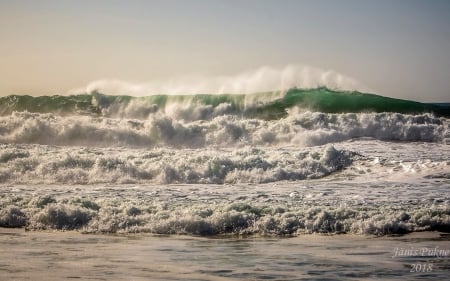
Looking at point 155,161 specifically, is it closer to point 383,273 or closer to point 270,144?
point 270,144

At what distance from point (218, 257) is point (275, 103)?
A: 28274 mm

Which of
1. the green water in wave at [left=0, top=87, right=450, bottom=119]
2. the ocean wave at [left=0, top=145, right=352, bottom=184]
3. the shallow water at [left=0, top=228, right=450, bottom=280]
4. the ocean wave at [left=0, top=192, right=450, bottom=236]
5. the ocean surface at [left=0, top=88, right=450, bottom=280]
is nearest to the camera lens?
the shallow water at [left=0, top=228, right=450, bottom=280]

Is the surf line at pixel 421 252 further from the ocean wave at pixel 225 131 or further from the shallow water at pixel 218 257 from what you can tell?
the ocean wave at pixel 225 131

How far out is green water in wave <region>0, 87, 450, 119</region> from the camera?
36.2m

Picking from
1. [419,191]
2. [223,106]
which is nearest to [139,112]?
[223,106]

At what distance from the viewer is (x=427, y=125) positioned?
30.4 meters

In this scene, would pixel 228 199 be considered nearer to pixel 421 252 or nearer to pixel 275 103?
pixel 421 252

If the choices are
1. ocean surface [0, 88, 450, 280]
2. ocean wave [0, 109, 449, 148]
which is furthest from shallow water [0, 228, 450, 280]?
ocean wave [0, 109, 449, 148]

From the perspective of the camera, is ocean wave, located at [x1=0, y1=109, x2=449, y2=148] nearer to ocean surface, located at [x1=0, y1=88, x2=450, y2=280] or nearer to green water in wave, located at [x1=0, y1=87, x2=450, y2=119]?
ocean surface, located at [x1=0, y1=88, x2=450, y2=280]

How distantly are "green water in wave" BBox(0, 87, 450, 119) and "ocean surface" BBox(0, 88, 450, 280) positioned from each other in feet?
11.3

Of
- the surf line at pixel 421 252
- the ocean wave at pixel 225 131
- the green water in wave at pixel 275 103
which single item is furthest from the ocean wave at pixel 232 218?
the green water in wave at pixel 275 103

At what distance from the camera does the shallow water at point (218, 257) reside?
8297mm

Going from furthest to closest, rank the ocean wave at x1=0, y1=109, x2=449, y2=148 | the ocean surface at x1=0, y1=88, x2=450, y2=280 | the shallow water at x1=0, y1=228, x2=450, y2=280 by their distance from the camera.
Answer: the ocean wave at x1=0, y1=109, x2=449, y2=148
the ocean surface at x1=0, y1=88, x2=450, y2=280
the shallow water at x1=0, y1=228, x2=450, y2=280

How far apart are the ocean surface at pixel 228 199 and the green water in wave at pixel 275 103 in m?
3.44
